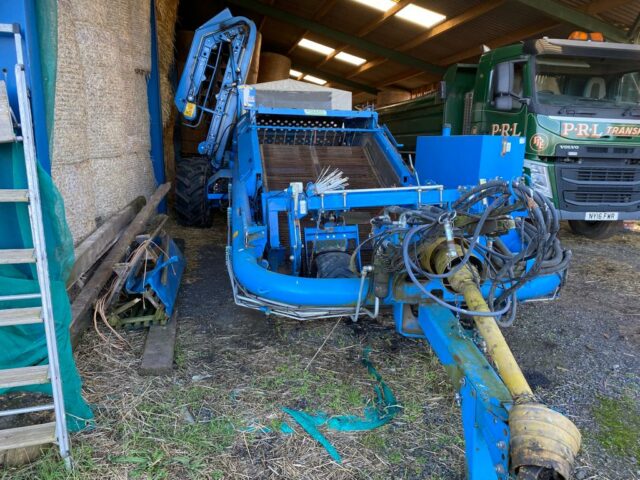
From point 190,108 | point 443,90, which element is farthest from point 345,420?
point 443,90

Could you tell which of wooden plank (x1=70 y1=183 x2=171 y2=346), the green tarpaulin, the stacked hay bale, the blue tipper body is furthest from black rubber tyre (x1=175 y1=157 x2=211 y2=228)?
the green tarpaulin

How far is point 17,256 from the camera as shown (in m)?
2.18

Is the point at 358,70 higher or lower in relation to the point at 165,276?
higher

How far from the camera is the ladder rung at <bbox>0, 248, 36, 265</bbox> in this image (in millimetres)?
2146

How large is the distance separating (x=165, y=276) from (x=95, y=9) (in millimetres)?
2192

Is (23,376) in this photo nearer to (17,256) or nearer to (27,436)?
(27,436)

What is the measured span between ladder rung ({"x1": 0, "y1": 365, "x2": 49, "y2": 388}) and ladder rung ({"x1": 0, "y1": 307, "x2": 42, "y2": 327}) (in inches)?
8.8

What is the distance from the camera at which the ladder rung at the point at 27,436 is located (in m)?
2.09

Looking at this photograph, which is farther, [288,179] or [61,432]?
[288,179]

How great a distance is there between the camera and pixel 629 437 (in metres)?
2.58

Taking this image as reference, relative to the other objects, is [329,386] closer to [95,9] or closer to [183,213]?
[95,9]

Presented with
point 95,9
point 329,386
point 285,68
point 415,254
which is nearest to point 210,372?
point 329,386

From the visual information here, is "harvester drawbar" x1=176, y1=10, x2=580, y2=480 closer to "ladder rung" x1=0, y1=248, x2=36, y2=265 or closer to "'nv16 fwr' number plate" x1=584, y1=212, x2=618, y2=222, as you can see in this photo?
"ladder rung" x1=0, y1=248, x2=36, y2=265

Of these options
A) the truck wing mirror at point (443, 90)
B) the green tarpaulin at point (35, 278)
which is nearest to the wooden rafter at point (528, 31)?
the truck wing mirror at point (443, 90)
